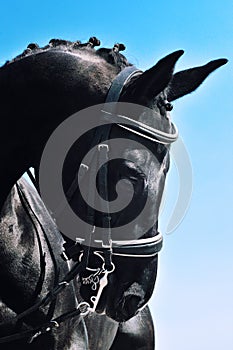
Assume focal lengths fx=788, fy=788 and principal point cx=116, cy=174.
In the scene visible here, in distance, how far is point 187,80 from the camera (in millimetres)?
5105

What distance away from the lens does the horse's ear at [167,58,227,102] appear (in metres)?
5.05

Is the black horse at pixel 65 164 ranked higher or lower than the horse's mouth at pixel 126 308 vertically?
higher

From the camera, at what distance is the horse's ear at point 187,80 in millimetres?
5051

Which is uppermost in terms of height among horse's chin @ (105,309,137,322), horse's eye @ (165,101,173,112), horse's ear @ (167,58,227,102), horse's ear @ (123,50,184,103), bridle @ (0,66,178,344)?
horse's ear @ (167,58,227,102)

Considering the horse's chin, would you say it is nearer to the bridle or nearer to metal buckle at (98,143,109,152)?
the bridle

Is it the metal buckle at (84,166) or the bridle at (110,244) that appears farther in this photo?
the metal buckle at (84,166)

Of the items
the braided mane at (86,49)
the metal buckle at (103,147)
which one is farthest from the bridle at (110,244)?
the braided mane at (86,49)

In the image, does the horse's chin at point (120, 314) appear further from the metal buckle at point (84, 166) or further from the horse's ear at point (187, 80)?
the horse's ear at point (187, 80)

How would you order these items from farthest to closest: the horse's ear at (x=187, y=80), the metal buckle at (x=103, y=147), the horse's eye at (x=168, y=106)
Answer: the horse's ear at (x=187, y=80)
the horse's eye at (x=168, y=106)
the metal buckle at (x=103, y=147)

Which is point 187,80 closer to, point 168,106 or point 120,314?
point 168,106

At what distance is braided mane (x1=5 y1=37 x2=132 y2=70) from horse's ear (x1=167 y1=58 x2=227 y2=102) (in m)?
0.33

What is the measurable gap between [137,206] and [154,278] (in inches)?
16.6

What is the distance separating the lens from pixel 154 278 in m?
4.48

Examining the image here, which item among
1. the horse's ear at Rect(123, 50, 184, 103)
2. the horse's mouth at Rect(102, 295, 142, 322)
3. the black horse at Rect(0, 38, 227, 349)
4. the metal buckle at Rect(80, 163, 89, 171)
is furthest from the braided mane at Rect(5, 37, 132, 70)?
the horse's mouth at Rect(102, 295, 142, 322)
